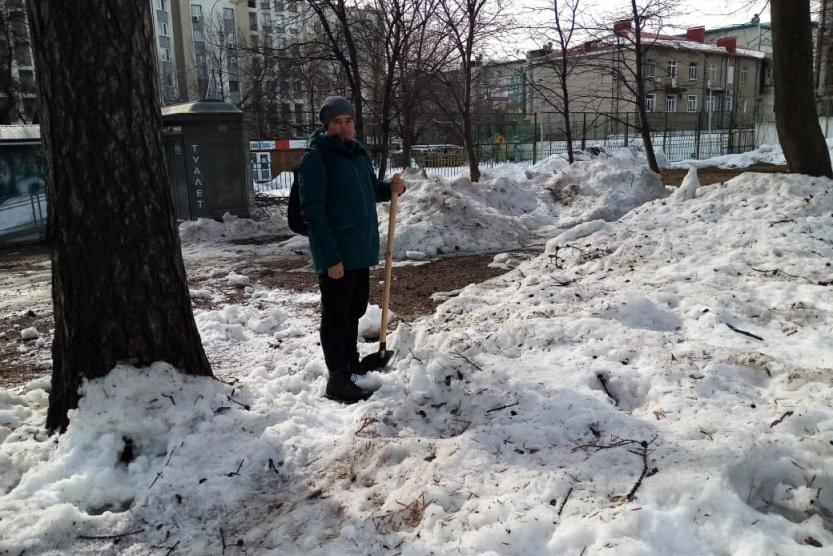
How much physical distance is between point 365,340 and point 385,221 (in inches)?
224

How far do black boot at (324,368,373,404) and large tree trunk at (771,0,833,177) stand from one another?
20.5 ft

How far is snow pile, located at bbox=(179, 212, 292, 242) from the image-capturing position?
37.2ft

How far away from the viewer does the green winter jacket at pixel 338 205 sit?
12.1 feet

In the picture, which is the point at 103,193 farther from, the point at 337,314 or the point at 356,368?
the point at 356,368

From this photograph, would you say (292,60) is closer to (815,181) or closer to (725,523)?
(815,181)

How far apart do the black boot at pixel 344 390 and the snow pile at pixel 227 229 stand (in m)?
8.02

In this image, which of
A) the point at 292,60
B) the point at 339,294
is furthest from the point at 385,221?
the point at 339,294

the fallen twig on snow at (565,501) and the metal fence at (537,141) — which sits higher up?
the metal fence at (537,141)

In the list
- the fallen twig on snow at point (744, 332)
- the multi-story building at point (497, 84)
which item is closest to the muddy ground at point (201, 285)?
the fallen twig on snow at point (744, 332)

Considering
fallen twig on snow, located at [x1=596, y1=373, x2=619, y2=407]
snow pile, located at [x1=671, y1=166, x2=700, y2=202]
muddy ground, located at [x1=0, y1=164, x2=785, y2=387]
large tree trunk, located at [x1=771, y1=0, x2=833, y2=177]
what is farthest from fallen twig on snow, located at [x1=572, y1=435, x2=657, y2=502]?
large tree trunk, located at [x1=771, y1=0, x2=833, y2=177]

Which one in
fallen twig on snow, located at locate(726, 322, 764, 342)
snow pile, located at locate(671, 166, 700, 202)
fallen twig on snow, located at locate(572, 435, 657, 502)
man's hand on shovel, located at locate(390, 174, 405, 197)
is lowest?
fallen twig on snow, located at locate(572, 435, 657, 502)

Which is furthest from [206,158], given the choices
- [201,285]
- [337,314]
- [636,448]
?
[636,448]

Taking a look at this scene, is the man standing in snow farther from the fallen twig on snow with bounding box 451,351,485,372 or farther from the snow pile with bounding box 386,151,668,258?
the snow pile with bounding box 386,151,668,258

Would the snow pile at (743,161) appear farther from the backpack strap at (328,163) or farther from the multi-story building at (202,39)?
the multi-story building at (202,39)
